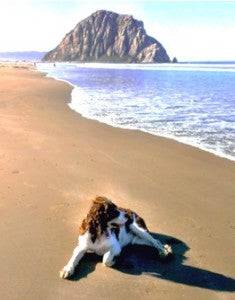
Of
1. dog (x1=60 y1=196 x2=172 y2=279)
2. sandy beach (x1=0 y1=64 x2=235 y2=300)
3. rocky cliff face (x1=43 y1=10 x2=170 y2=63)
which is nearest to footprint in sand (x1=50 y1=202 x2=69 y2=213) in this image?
sandy beach (x1=0 y1=64 x2=235 y2=300)

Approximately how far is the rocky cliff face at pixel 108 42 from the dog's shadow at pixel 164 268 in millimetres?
165804

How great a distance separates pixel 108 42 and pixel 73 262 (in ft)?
612

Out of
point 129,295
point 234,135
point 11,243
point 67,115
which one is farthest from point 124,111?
point 129,295

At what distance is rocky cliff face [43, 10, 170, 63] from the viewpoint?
177 metres

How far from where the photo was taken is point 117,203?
8062mm

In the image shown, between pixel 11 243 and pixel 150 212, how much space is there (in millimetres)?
2287

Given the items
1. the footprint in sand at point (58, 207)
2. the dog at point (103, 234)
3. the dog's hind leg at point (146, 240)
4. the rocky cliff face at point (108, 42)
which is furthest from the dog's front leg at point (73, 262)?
the rocky cliff face at point (108, 42)

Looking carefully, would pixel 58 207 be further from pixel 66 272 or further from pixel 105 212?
pixel 66 272

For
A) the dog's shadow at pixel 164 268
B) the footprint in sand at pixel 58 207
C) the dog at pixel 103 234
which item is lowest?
the footprint in sand at pixel 58 207

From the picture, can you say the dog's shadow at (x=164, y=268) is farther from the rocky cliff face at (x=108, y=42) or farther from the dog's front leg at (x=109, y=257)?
the rocky cliff face at (x=108, y=42)

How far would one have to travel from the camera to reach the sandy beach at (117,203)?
18.2 ft

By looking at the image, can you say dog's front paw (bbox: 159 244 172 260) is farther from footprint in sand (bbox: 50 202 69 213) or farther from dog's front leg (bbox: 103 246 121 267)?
footprint in sand (bbox: 50 202 69 213)

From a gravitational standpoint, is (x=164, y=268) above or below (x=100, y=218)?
below

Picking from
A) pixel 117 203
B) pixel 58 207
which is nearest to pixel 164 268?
pixel 117 203
